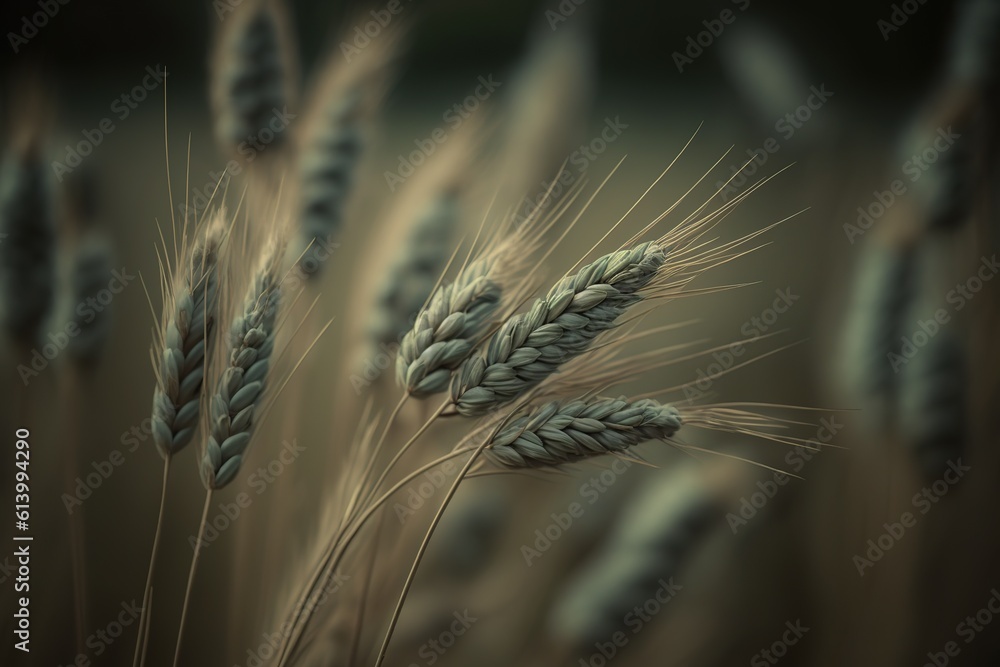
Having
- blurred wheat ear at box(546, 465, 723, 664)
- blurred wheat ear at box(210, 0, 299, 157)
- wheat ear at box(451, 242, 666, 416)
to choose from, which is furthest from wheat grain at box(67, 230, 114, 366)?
blurred wheat ear at box(546, 465, 723, 664)

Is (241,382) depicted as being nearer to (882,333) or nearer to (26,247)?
(26,247)

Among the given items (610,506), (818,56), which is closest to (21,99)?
(610,506)

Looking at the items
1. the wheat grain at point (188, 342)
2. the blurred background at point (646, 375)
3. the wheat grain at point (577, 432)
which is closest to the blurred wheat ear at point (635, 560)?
the blurred background at point (646, 375)

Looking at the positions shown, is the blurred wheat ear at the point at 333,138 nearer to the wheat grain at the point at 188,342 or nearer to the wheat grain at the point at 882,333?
the wheat grain at the point at 188,342

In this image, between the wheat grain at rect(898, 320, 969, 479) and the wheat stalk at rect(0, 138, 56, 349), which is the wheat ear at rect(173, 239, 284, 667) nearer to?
the wheat stalk at rect(0, 138, 56, 349)

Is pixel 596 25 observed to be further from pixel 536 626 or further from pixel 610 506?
pixel 536 626

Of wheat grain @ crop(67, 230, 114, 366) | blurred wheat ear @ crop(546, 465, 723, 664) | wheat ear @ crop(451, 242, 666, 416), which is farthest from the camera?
wheat grain @ crop(67, 230, 114, 366)
